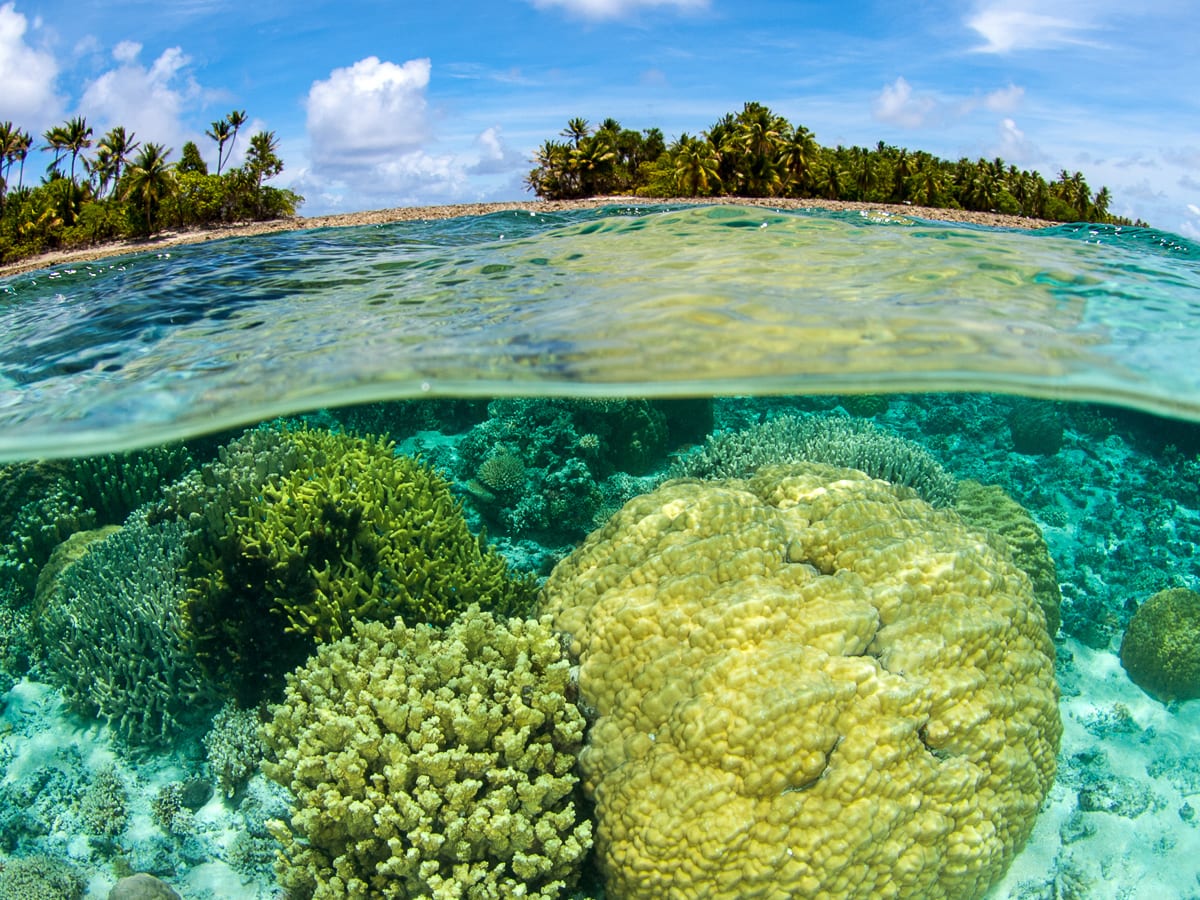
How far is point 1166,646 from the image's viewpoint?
289 inches

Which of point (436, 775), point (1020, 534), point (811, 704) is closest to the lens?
point (811, 704)

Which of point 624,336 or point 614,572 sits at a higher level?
point 624,336

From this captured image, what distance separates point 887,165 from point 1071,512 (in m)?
40.2

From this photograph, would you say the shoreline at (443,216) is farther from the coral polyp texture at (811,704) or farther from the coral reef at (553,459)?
the coral polyp texture at (811,704)

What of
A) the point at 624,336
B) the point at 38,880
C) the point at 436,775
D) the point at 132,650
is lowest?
the point at 38,880

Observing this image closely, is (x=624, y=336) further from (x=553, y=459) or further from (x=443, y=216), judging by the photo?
(x=443, y=216)

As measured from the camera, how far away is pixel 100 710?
269 inches

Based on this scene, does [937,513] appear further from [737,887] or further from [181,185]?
[181,185]

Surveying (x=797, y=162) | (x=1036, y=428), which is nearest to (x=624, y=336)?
(x=1036, y=428)

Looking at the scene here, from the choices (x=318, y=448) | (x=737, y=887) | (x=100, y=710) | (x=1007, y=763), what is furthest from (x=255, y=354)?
(x=1007, y=763)

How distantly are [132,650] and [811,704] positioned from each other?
5915 millimetres

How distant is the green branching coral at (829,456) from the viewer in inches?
313

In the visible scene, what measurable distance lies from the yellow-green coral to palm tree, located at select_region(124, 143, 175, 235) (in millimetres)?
30646

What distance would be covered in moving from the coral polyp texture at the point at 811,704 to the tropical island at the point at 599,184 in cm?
1820
